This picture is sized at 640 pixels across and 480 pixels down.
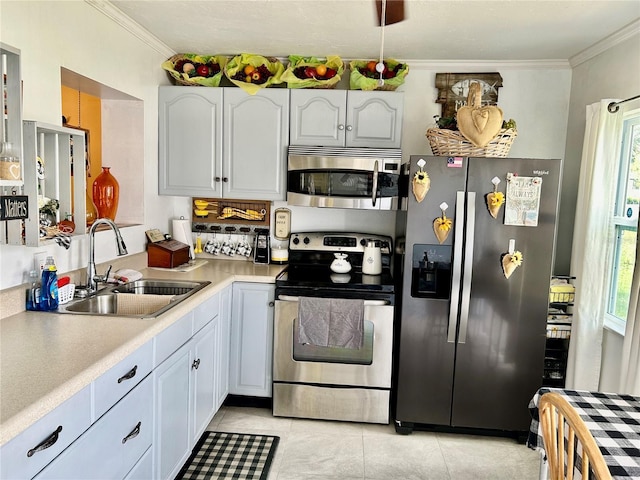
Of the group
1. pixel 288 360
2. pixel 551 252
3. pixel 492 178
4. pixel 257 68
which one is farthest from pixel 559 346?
pixel 257 68

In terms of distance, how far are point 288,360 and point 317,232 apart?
37.8 inches

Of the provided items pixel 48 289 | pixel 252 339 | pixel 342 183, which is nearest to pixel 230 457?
pixel 252 339

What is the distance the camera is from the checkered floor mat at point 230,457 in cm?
245

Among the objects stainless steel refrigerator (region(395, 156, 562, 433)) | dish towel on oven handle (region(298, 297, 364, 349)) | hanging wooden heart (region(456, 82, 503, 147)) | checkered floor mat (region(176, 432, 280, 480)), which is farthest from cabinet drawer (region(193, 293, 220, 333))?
hanging wooden heart (region(456, 82, 503, 147))

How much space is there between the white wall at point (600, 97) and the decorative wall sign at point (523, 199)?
0.70m

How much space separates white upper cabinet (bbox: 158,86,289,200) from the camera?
324cm

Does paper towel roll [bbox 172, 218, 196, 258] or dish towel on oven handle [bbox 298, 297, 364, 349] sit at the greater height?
paper towel roll [bbox 172, 218, 196, 258]

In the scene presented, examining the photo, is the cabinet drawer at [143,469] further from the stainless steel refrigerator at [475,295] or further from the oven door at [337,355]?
the stainless steel refrigerator at [475,295]

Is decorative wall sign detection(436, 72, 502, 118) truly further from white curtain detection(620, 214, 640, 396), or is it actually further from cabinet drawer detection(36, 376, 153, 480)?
cabinet drawer detection(36, 376, 153, 480)

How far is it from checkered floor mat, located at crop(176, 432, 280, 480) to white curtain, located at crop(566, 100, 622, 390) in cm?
185

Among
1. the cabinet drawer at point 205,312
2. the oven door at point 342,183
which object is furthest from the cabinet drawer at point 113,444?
the oven door at point 342,183

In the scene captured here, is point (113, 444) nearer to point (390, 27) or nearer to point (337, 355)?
point (337, 355)

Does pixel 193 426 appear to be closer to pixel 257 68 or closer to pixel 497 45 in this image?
pixel 257 68

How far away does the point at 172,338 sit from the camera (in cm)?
208
